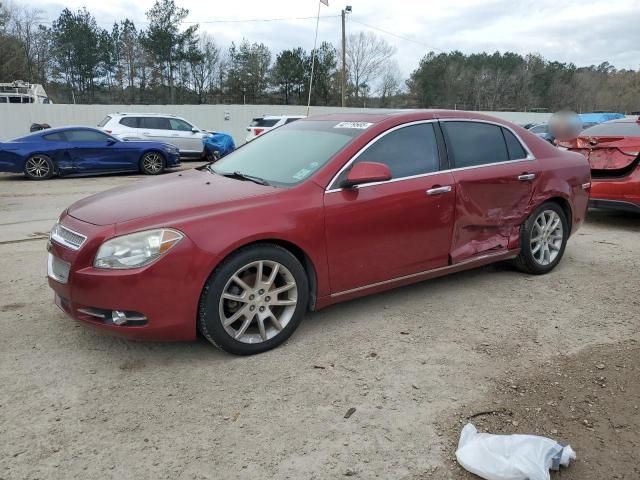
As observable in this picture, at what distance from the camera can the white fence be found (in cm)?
2320

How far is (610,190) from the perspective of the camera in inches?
280

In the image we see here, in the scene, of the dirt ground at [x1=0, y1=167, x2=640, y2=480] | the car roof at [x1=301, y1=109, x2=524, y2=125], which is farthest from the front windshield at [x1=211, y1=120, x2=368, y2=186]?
the dirt ground at [x1=0, y1=167, x2=640, y2=480]

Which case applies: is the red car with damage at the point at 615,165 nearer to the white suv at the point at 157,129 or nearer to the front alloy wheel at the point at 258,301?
the front alloy wheel at the point at 258,301

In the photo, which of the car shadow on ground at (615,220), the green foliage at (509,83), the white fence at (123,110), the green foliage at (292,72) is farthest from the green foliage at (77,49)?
the car shadow on ground at (615,220)

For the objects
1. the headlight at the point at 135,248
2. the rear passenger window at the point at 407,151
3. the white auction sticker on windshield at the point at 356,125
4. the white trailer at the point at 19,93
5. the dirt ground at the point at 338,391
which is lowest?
the dirt ground at the point at 338,391

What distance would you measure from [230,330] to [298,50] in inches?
2092

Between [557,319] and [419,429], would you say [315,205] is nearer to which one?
[419,429]

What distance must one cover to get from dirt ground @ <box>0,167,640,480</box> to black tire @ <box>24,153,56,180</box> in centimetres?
991

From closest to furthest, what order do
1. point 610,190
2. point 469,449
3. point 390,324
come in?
point 469,449 → point 390,324 → point 610,190

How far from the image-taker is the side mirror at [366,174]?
144 inches

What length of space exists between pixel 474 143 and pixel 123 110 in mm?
24509

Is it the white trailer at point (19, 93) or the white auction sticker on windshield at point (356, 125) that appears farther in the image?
the white trailer at point (19, 93)

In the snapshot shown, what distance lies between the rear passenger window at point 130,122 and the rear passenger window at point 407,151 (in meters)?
14.9

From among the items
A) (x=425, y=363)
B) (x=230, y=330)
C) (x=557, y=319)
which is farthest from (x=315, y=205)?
(x=557, y=319)
